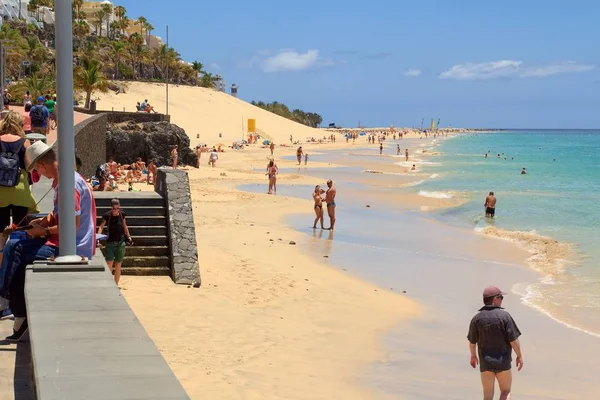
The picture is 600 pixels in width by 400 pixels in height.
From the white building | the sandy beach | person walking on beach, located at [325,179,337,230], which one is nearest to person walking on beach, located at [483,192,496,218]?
the sandy beach

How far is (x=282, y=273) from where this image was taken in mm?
13742

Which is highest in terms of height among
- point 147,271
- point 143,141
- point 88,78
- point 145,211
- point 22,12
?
point 22,12

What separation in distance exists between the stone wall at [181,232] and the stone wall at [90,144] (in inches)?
176

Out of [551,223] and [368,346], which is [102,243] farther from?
[551,223]

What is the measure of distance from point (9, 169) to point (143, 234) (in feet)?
17.0

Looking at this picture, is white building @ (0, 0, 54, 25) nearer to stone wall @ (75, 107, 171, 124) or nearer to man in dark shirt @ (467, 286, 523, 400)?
stone wall @ (75, 107, 171, 124)

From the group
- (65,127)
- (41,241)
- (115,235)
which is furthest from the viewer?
(115,235)

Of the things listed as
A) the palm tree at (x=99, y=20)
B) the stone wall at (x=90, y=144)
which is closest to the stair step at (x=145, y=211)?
the stone wall at (x=90, y=144)

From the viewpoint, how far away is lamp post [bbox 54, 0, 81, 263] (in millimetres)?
5188

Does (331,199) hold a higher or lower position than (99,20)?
lower

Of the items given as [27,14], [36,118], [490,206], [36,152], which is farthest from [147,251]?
[27,14]

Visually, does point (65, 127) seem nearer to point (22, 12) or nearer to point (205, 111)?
point (205, 111)

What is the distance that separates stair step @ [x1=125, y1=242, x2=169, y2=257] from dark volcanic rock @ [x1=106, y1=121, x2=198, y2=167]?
20699mm

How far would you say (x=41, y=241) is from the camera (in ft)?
18.8
